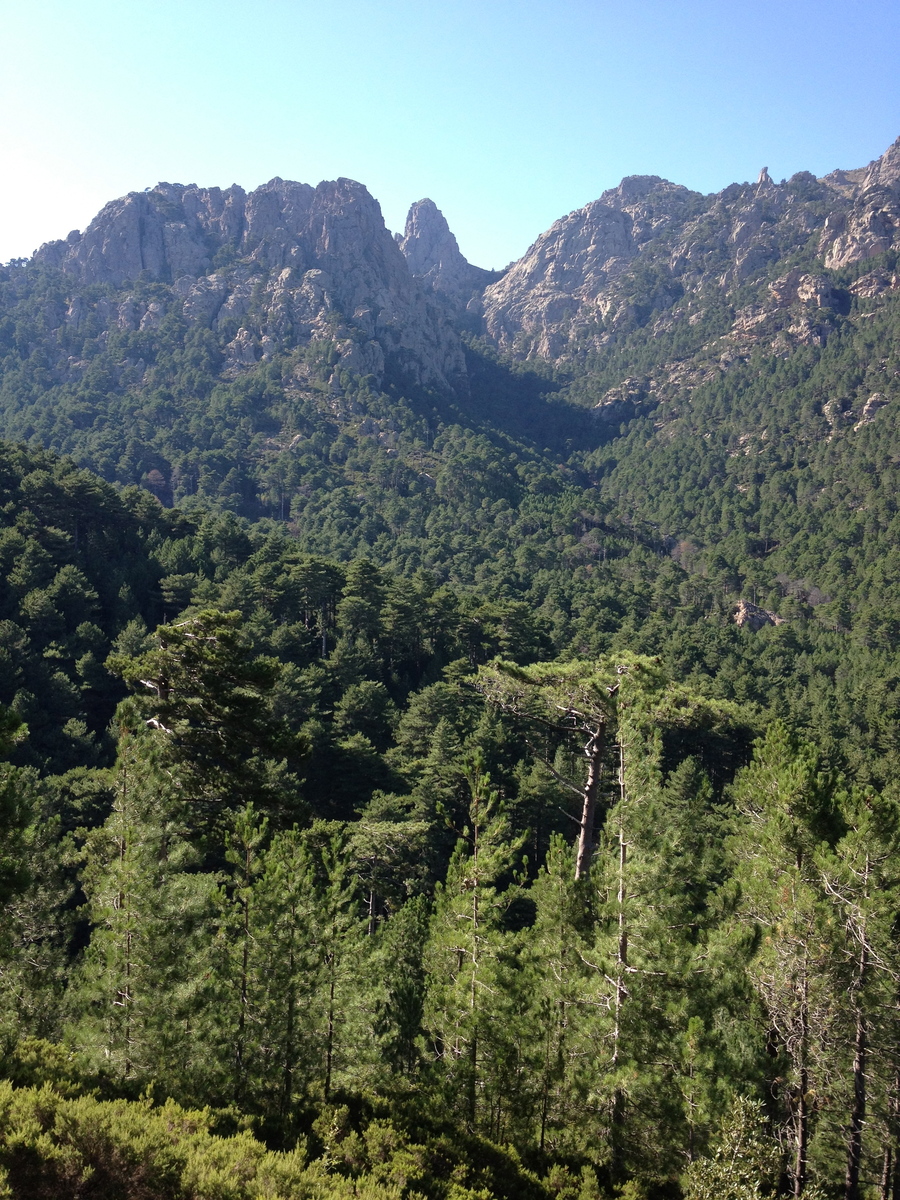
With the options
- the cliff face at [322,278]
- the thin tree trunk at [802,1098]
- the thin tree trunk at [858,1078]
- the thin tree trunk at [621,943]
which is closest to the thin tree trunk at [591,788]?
the thin tree trunk at [621,943]

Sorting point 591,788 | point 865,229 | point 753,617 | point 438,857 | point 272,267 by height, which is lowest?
point 438,857

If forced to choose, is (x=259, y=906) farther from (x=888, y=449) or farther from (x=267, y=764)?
(x=888, y=449)

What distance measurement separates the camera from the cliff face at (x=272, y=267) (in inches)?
6368

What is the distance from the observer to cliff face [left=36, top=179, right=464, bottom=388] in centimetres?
16175

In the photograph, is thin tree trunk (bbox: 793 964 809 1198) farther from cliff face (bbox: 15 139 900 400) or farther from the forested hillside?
cliff face (bbox: 15 139 900 400)

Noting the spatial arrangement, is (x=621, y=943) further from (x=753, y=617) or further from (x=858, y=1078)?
(x=753, y=617)

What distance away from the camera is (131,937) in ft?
39.3

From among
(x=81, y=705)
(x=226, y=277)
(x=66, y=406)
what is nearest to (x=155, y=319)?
(x=226, y=277)

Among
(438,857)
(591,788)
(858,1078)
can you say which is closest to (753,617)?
(438,857)

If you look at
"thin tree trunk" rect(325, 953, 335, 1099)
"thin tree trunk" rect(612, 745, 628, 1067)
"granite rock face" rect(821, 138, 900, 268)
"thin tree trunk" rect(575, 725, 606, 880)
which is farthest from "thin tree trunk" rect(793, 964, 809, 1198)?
"granite rock face" rect(821, 138, 900, 268)

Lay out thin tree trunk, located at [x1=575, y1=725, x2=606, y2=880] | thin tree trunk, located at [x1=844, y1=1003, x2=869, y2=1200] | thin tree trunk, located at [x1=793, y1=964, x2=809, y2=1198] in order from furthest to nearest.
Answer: thin tree trunk, located at [x1=575, y1=725, x2=606, y2=880] < thin tree trunk, located at [x1=844, y1=1003, x2=869, y2=1200] < thin tree trunk, located at [x1=793, y1=964, x2=809, y2=1198]

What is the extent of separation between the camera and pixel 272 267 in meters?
173

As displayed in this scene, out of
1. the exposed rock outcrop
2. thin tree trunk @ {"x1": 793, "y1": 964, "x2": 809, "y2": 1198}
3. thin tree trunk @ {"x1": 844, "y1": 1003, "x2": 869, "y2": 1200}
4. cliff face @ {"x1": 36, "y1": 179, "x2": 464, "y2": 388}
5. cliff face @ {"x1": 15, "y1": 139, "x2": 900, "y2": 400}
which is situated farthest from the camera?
cliff face @ {"x1": 15, "y1": 139, "x2": 900, "y2": 400}

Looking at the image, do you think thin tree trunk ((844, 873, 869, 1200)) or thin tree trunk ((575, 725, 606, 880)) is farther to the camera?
thin tree trunk ((575, 725, 606, 880))
